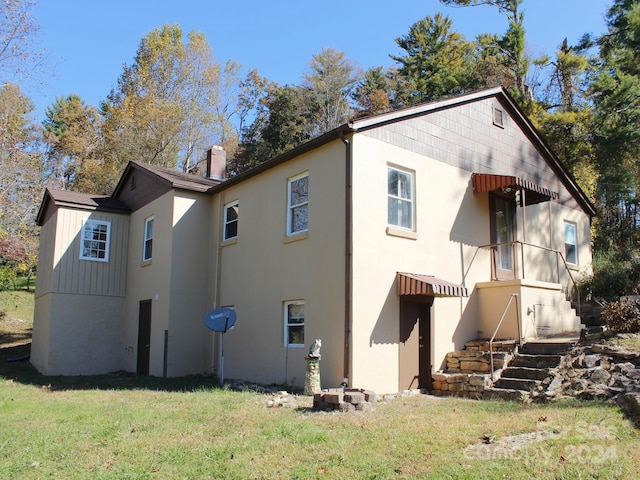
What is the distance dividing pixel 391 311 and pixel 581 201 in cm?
959

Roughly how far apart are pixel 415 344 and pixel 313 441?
18.1ft

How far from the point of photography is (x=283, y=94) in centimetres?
3603

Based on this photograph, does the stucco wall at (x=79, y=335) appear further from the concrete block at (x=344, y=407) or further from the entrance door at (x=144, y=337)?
the concrete block at (x=344, y=407)

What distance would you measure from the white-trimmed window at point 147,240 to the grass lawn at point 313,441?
7679mm

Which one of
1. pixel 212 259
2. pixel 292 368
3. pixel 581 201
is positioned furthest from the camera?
pixel 581 201

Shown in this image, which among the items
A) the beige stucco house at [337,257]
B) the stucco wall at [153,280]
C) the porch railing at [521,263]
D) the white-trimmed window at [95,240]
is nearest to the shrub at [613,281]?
the porch railing at [521,263]

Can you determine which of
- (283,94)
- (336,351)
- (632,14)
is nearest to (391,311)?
(336,351)

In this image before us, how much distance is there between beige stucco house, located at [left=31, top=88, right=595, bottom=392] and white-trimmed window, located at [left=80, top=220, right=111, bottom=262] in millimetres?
46

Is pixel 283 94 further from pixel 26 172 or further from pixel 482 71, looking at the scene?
pixel 26 172

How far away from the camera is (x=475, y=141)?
14.4 meters

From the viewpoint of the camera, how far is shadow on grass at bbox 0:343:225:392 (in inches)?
500

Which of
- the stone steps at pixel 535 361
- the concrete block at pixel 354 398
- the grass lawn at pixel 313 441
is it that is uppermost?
the stone steps at pixel 535 361

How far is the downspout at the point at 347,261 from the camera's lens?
10.7 metres

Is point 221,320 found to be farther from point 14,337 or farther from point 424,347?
point 14,337
